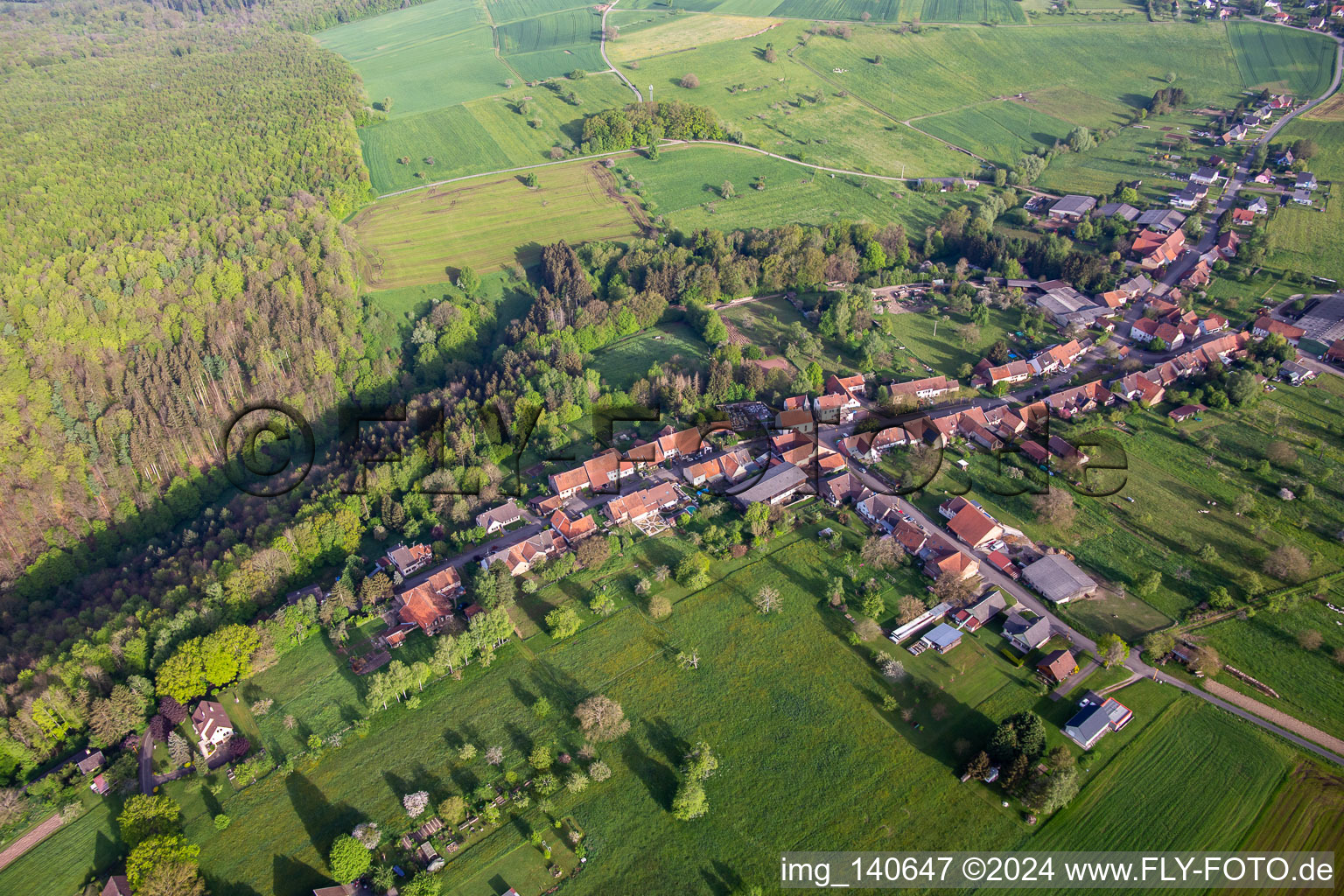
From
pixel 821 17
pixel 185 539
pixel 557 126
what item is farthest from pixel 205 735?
pixel 821 17

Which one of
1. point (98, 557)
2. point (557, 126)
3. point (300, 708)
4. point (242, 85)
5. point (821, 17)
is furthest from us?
point (821, 17)

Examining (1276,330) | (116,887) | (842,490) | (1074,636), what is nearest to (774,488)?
(842,490)

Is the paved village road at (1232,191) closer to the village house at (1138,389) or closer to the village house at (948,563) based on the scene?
the village house at (1138,389)

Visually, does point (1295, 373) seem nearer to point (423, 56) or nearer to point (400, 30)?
point (423, 56)

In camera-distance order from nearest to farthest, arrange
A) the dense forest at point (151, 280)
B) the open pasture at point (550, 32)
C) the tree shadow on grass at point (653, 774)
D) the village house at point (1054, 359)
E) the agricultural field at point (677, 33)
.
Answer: the tree shadow on grass at point (653, 774), the dense forest at point (151, 280), the village house at point (1054, 359), the agricultural field at point (677, 33), the open pasture at point (550, 32)

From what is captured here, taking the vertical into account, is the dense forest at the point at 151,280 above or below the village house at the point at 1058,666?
above

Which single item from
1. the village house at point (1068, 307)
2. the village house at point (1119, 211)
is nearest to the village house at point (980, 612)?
the village house at point (1068, 307)

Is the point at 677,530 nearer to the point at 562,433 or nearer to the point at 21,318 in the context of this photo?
the point at 562,433
